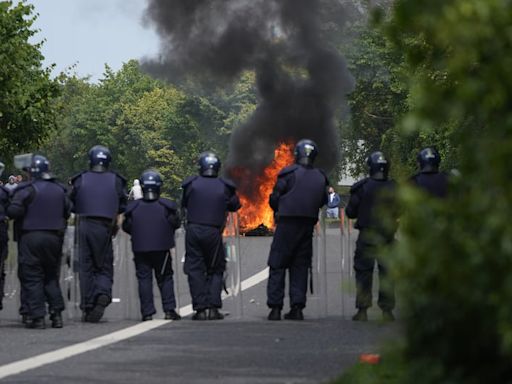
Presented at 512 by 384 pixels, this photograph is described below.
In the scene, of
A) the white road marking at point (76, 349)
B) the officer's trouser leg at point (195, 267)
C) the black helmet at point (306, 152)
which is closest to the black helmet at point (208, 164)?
the officer's trouser leg at point (195, 267)

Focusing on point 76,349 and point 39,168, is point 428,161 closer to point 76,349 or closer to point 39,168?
point 39,168

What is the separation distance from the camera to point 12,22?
50750 mm

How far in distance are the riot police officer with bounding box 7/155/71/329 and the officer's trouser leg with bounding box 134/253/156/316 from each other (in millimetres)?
873

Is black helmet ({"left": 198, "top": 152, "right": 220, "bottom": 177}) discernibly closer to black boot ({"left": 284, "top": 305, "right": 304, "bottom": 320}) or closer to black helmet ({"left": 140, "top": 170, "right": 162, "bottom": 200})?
black helmet ({"left": 140, "top": 170, "right": 162, "bottom": 200})

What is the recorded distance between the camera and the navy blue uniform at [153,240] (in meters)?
16.1

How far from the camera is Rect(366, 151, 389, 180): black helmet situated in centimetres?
1614

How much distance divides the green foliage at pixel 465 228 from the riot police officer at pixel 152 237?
1122cm

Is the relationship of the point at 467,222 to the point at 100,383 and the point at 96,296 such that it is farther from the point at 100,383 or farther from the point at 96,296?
the point at 96,296

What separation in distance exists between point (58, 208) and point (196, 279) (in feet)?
5.22

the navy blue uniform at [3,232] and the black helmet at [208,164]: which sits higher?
the black helmet at [208,164]

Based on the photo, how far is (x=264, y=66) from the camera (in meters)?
47.0

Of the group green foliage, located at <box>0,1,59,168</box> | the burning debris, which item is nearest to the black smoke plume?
the burning debris

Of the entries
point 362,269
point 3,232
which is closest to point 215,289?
point 362,269

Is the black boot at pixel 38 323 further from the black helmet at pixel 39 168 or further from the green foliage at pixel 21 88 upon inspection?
the green foliage at pixel 21 88
